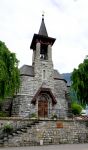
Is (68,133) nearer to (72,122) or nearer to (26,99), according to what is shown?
(72,122)

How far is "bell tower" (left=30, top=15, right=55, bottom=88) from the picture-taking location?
31031 mm

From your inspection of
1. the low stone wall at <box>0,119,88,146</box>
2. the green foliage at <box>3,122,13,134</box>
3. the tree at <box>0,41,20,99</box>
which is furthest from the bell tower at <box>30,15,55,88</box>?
the green foliage at <box>3,122,13,134</box>

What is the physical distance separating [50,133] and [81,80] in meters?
6.79

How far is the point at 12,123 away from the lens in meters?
21.3

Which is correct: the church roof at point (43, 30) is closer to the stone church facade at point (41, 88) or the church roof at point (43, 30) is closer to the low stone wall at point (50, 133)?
the stone church facade at point (41, 88)

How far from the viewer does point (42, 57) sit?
33.3 m

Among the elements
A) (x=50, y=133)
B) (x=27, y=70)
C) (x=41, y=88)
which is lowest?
(x=50, y=133)

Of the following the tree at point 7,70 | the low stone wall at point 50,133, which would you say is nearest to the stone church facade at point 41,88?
the tree at point 7,70

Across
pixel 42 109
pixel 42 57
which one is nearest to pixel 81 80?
pixel 42 109

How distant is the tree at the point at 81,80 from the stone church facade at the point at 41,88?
5.97 metres

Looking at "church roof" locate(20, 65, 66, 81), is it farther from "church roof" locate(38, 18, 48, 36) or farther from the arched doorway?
"church roof" locate(38, 18, 48, 36)

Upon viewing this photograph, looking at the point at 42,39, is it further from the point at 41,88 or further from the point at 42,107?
the point at 42,107

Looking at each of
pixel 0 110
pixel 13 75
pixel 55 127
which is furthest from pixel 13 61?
pixel 0 110

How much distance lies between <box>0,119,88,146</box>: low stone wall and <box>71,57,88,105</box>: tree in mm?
3118
